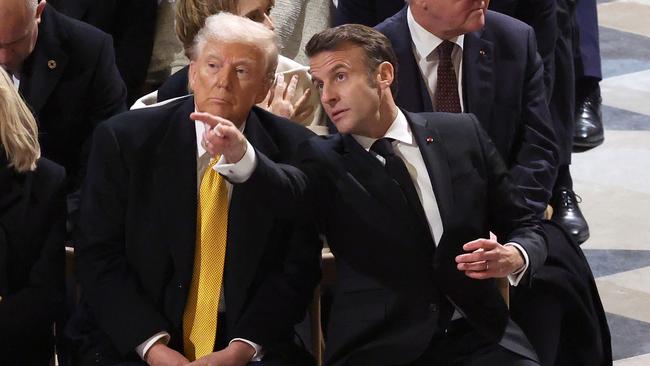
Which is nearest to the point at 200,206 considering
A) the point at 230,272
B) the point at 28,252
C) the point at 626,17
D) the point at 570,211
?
the point at 230,272

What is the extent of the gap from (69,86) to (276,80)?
72 cm

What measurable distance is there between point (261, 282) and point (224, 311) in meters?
0.13

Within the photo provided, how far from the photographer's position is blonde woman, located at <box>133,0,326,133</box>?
4.49 m

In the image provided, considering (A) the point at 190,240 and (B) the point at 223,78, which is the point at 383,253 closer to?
(A) the point at 190,240

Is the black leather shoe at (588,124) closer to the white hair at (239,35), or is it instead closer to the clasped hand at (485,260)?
the clasped hand at (485,260)

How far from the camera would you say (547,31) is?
219 inches

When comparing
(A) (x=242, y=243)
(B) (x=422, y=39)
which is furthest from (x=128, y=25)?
(A) (x=242, y=243)

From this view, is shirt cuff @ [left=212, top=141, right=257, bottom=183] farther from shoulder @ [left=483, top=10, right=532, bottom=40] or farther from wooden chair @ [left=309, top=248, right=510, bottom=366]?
shoulder @ [left=483, top=10, right=532, bottom=40]

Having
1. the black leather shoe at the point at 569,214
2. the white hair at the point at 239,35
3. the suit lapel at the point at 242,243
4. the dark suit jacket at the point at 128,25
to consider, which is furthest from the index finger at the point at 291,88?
the black leather shoe at the point at 569,214

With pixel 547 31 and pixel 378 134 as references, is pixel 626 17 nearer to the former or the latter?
pixel 547 31

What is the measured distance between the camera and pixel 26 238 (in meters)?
4.11

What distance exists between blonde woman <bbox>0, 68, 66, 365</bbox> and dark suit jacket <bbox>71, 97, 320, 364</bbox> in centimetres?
12

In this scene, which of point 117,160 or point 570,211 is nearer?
point 117,160

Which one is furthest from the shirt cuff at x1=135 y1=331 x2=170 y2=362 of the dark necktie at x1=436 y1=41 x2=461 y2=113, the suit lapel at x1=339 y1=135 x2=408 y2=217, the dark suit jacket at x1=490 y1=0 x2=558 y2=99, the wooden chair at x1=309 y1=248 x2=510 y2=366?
the dark suit jacket at x1=490 y1=0 x2=558 y2=99
